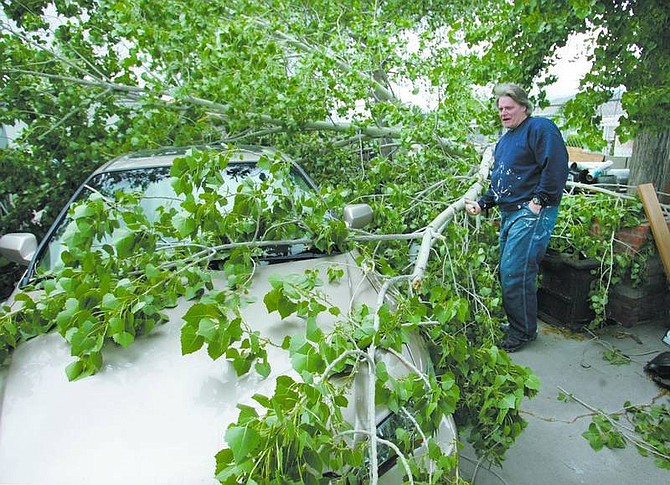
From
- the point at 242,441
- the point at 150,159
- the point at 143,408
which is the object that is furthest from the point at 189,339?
the point at 150,159

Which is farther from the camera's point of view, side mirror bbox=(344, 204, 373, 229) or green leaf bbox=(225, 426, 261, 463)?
side mirror bbox=(344, 204, 373, 229)

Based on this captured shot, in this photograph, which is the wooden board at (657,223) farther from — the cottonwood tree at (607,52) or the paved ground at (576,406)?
the cottonwood tree at (607,52)

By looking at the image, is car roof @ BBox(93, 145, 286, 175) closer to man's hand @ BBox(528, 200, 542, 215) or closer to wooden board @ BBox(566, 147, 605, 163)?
man's hand @ BBox(528, 200, 542, 215)

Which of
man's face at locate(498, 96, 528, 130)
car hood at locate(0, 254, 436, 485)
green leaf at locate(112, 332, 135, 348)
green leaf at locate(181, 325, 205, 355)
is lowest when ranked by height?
car hood at locate(0, 254, 436, 485)

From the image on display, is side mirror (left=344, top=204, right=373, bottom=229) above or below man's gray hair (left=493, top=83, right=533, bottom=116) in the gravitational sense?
below

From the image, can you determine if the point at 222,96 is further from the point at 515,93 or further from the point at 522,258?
the point at 522,258

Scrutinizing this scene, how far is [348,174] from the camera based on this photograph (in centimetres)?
469

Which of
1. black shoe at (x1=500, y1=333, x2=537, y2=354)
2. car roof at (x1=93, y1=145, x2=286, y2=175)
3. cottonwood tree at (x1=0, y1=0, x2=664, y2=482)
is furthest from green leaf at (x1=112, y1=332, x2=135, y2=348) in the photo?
black shoe at (x1=500, y1=333, x2=537, y2=354)

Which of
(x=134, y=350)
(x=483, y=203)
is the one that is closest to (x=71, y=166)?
(x=134, y=350)

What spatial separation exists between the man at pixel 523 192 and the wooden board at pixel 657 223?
100cm

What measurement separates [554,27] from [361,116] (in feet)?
6.29

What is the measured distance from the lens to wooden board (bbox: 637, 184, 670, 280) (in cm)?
352

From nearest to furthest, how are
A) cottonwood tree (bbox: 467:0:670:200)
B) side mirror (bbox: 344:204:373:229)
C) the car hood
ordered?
the car hood
side mirror (bbox: 344:204:373:229)
cottonwood tree (bbox: 467:0:670:200)

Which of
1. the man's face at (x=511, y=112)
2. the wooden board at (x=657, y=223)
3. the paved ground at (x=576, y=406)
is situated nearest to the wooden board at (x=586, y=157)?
the wooden board at (x=657, y=223)
